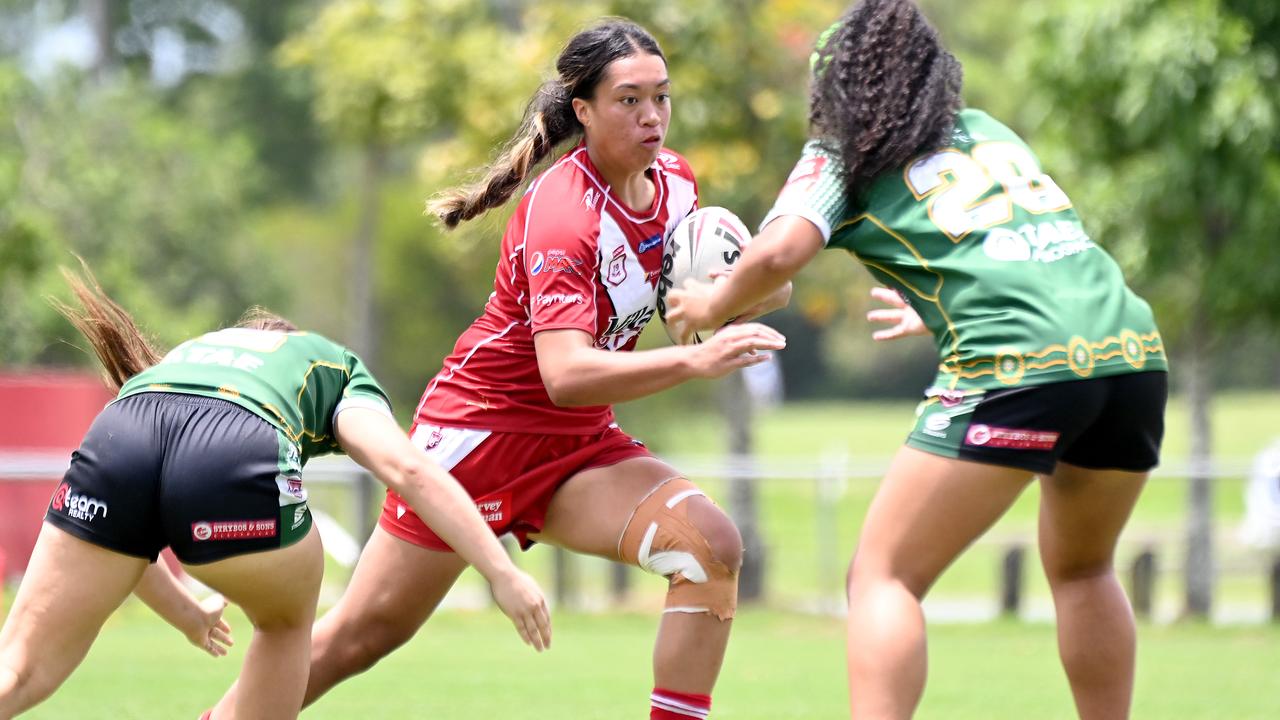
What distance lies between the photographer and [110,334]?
14.1 feet

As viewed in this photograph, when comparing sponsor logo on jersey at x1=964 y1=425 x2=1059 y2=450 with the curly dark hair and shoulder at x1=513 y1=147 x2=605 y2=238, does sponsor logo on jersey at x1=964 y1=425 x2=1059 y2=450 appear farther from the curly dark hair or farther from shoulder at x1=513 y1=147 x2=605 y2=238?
shoulder at x1=513 y1=147 x2=605 y2=238

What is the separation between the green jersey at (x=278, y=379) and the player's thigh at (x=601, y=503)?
839 mm

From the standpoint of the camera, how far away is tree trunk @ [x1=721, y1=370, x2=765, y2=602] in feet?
44.6

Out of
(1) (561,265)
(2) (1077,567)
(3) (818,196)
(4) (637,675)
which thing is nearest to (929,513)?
(2) (1077,567)

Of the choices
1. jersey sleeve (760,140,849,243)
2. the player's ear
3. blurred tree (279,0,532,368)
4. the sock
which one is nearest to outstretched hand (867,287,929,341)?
jersey sleeve (760,140,849,243)

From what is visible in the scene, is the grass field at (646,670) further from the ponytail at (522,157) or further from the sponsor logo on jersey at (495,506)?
the ponytail at (522,157)

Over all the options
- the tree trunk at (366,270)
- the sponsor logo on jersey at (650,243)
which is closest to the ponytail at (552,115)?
the sponsor logo on jersey at (650,243)

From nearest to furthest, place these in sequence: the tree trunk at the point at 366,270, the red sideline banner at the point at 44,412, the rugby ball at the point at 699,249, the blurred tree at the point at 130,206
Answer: the rugby ball at the point at 699,249 → the red sideline banner at the point at 44,412 → the blurred tree at the point at 130,206 → the tree trunk at the point at 366,270

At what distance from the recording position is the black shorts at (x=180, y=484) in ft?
12.4

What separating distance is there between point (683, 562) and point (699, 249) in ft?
2.97

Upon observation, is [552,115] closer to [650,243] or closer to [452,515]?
[650,243]

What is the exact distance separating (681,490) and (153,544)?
1.56 m

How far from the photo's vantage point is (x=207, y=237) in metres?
26.8

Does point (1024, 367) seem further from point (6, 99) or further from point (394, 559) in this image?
point (6, 99)
